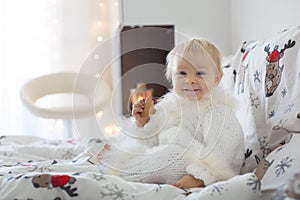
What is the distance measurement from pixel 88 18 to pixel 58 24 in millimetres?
218

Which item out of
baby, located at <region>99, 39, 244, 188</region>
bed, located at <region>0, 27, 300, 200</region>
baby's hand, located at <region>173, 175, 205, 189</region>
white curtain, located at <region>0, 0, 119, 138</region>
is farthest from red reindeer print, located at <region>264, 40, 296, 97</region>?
white curtain, located at <region>0, 0, 119, 138</region>

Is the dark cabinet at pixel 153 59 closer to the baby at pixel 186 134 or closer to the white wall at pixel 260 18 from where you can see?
the baby at pixel 186 134

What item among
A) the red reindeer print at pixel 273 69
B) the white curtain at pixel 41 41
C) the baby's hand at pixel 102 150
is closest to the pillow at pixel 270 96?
the red reindeer print at pixel 273 69

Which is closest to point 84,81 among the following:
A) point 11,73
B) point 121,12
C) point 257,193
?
point 121,12

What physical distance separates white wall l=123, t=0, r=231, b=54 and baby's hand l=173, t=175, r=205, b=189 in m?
1.59

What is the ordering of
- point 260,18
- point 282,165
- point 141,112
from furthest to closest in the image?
1. point 260,18
2. point 141,112
3. point 282,165

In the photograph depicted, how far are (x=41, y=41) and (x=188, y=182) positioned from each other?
2312mm

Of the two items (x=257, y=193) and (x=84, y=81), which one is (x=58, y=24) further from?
(x=257, y=193)

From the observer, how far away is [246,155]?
1281 millimetres

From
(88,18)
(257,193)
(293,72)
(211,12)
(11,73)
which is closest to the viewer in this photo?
(257,193)

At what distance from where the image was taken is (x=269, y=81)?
137cm

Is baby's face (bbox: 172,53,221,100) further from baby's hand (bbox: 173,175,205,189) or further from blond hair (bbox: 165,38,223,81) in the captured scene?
baby's hand (bbox: 173,175,205,189)

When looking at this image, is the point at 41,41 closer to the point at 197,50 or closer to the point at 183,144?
the point at 197,50

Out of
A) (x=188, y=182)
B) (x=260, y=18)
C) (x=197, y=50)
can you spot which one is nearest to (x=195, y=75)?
(x=197, y=50)
